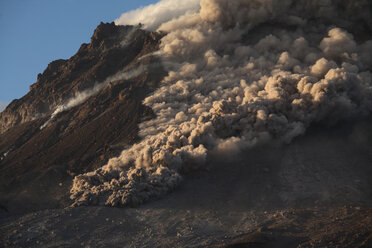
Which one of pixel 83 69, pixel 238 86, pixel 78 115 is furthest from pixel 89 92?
pixel 238 86

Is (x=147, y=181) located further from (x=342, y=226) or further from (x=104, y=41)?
(x=104, y=41)

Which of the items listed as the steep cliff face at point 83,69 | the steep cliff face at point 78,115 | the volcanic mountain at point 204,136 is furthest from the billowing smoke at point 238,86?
the steep cliff face at point 83,69

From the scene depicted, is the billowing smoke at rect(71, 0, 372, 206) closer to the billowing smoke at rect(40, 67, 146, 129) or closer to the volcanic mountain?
the volcanic mountain

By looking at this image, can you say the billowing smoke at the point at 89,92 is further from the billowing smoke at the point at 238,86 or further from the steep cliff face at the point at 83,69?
the billowing smoke at the point at 238,86

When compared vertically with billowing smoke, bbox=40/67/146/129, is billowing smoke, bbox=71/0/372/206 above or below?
below

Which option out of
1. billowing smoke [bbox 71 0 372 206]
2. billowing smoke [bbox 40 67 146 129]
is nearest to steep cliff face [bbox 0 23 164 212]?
billowing smoke [bbox 40 67 146 129]
